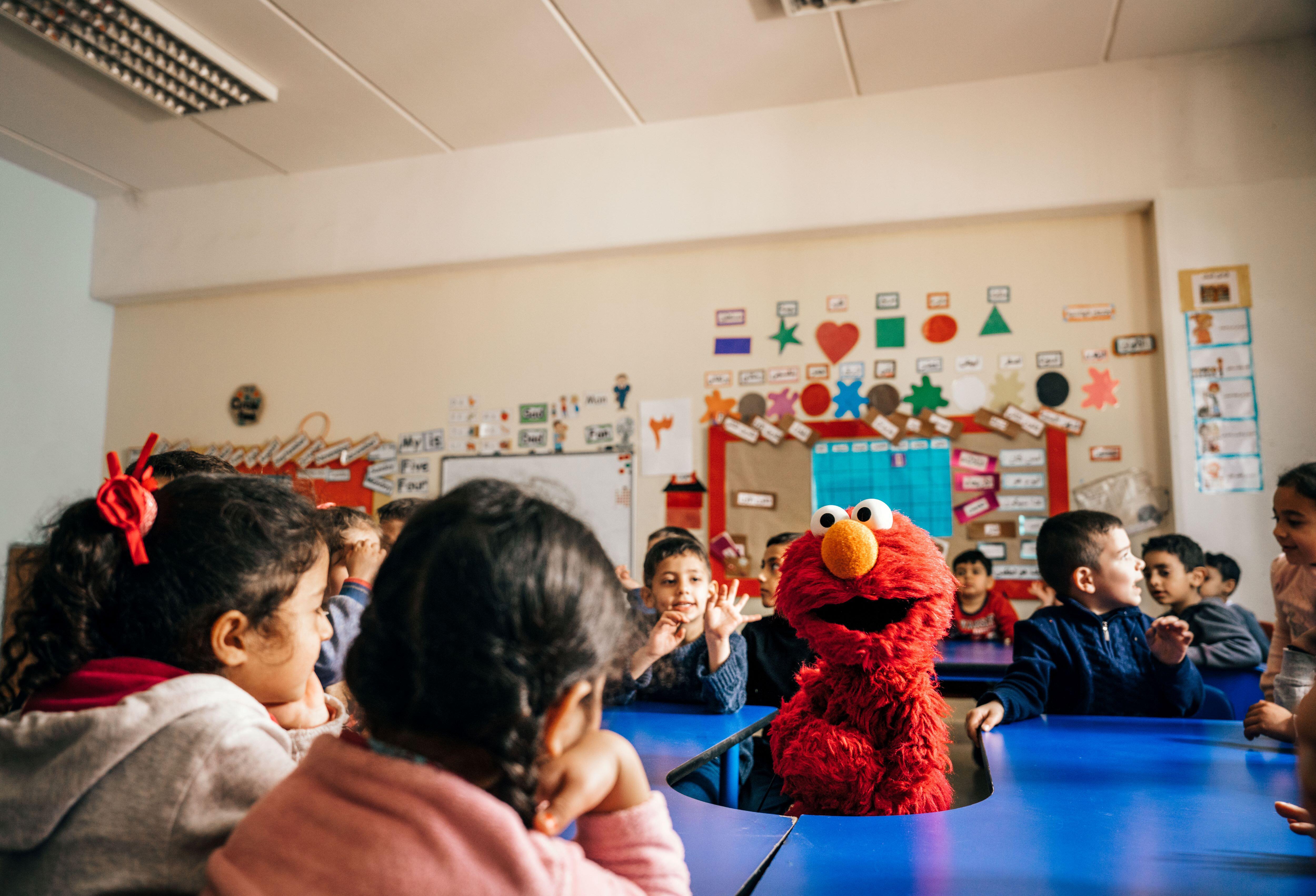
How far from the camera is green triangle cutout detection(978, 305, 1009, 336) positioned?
3168 millimetres

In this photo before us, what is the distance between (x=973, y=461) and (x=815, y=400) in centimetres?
62

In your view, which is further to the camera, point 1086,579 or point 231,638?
point 1086,579

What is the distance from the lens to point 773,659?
2156 mm

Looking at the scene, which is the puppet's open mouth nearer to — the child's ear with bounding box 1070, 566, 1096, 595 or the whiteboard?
the child's ear with bounding box 1070, 566, 1096, 595


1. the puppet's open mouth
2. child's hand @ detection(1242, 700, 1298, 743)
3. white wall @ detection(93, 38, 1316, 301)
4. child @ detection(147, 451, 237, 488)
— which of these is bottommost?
child's hand @ detection(1242, 700, 1298, 743)

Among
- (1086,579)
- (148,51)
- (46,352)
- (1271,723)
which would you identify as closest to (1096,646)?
(1086,579)

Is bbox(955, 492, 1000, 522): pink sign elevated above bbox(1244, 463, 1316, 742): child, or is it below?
above

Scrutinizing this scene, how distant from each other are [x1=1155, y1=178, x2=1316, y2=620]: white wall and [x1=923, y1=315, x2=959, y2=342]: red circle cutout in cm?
68

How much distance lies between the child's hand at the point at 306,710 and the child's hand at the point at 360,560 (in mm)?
644

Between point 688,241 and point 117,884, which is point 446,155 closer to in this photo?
point 688,241

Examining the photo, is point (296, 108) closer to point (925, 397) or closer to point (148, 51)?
point (148, 51)

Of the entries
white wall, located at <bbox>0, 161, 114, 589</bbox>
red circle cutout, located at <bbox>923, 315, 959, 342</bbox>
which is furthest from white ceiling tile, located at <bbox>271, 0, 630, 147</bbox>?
white wall, located at <bbox>0, 161, 114, 589</bbox>

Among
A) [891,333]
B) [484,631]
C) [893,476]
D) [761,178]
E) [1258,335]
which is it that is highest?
[761,178]

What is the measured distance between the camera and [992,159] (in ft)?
10.2
